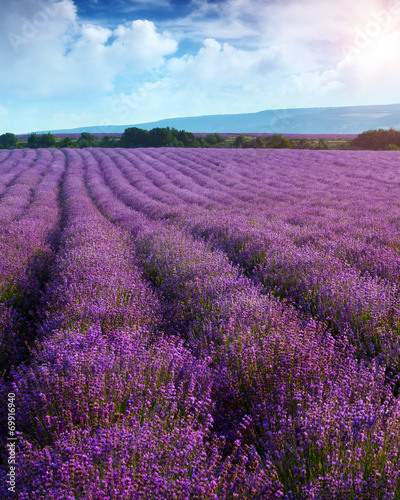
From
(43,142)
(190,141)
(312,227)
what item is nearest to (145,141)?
(190,141)

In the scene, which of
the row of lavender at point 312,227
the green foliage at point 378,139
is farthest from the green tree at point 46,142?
the green foliage at point 378,139

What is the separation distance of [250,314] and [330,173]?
1095 cm

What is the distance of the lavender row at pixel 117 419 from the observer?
1.27m

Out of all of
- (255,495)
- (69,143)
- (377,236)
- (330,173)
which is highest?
(69,143)

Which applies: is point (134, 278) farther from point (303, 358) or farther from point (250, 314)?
point (303, 358)

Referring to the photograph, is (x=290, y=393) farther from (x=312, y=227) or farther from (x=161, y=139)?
(x=161, y=139)

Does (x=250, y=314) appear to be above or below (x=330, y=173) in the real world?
below

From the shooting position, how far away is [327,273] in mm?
3471

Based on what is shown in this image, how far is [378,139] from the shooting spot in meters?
31.1

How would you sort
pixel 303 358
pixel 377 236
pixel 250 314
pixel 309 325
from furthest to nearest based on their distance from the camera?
pixel 377 236, pixel 250 314, pixel 309 325, pixel 303 358

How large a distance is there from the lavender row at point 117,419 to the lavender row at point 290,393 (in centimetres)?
14

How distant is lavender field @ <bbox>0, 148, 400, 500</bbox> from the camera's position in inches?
52.6

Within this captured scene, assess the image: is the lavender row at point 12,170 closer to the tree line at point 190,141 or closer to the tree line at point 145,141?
the tree line at point 145,141

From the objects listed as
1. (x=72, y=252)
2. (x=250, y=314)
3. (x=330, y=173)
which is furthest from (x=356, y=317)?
(x=330, y=173)
